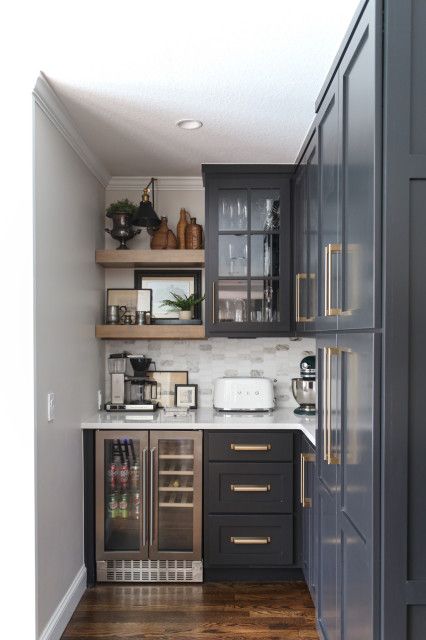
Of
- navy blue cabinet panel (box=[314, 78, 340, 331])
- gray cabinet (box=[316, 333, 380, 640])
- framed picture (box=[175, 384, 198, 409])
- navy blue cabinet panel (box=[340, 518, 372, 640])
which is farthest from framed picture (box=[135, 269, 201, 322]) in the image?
navy blue cabinet panel (box=[340, 518, 372, 640])

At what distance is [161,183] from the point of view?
12.3 feet

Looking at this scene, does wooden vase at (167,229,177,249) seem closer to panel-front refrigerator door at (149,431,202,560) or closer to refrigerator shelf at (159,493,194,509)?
panel-front refrigerator door at (149,431,202,560)

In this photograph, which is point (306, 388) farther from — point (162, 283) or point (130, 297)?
point (130, 297)

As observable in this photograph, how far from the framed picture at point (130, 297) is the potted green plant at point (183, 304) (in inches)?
4.8

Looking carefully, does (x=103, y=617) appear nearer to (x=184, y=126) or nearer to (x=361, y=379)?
(x=361, y=379)

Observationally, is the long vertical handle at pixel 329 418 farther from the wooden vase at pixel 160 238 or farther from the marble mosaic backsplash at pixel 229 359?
the wooden vase at pixel 160 238

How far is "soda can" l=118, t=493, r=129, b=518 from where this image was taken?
10.6 feet

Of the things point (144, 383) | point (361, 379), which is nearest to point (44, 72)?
point (361, 379)

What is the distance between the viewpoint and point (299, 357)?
12.3ft

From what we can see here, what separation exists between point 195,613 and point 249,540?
51 centimetres

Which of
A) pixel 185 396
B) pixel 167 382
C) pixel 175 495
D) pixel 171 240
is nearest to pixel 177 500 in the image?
pixel 175 495

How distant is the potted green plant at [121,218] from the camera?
3521 mm

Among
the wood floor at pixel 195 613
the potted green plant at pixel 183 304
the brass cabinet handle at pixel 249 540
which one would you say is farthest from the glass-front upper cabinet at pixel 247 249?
the wood floor at pixel 195 613

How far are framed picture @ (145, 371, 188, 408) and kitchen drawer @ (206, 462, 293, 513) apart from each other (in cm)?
71
